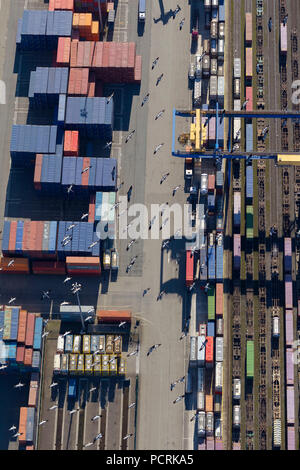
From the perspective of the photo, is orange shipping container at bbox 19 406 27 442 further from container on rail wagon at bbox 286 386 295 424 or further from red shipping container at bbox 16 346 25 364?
container on rail wagon at bbox 286 386 295 424

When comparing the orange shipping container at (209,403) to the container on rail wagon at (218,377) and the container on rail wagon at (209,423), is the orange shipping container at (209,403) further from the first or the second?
the container on rail wagon at (218,377)

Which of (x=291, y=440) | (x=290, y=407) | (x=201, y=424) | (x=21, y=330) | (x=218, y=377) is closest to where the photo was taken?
(x=201, y=424)

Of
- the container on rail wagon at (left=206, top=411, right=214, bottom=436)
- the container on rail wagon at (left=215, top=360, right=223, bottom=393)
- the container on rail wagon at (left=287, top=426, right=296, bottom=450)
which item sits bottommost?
the container on rail wagon at (left=287, top=426, right=296, bottom=450)

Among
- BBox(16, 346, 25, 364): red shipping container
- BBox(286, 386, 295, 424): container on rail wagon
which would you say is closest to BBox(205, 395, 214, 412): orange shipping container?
BBox(286, 386, 295, 424): container on rail wagon

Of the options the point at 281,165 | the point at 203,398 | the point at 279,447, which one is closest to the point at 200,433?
the point at 203,398

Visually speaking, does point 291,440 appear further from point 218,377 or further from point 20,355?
point 20,355

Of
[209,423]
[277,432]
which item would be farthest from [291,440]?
[209,423]

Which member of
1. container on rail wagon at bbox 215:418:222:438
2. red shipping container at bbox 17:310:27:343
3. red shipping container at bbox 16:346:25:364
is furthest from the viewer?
red shipping container at bbox 17:310:27:343

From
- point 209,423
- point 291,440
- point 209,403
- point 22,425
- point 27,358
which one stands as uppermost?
point 27,358

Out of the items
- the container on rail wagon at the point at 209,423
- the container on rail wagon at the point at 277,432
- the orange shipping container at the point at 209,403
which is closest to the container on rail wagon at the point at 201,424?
the container on rail wagon at the point at 209,423
